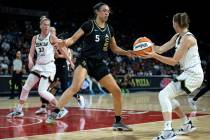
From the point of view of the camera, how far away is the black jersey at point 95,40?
7.75 m

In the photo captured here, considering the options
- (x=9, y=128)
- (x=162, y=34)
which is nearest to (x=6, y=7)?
(x=162, y=34)

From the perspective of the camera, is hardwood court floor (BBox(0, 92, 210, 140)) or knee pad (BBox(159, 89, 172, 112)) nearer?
knee pad (BBox(159, 89, 172, 112))

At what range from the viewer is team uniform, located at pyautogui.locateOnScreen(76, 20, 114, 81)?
779 cm

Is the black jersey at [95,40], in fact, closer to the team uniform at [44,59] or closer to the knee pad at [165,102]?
the knee pad at [165,102]

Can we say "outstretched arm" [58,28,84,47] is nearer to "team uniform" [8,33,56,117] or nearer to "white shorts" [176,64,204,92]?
"white shorts" [176,64,204,92]

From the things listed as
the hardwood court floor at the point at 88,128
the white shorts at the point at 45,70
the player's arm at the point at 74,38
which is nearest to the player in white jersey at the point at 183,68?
the hardwood court floor at the point at 88,128

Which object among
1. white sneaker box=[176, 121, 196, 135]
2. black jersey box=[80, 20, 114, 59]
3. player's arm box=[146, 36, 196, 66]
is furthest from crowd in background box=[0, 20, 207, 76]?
player's arm box=[146, 36, 196, 66]

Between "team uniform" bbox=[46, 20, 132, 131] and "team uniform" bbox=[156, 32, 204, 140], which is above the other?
"team uniform" bbox=[46, 20, 132, 131]

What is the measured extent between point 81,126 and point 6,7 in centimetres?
2285

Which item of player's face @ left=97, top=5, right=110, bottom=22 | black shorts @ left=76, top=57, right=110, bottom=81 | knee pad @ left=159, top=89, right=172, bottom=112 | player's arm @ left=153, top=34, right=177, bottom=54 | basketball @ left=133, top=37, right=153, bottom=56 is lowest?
knee pad @ left=159, top=89, right=172, bottom=112

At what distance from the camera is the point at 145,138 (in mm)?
6988

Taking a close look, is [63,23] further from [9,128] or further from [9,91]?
[9,128]

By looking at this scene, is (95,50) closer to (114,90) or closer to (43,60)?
(114,90)

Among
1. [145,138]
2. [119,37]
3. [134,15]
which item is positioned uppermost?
[134,15]
